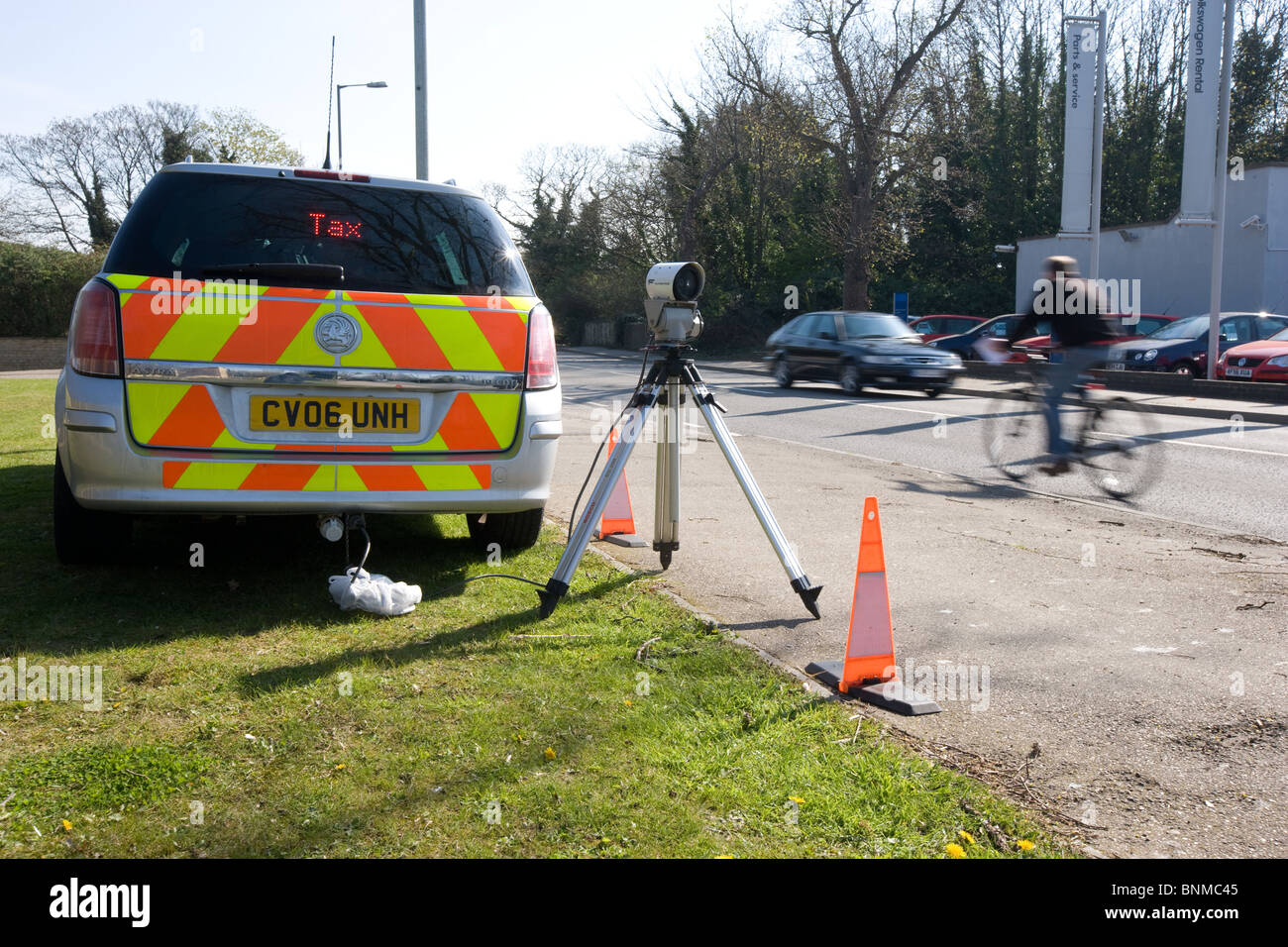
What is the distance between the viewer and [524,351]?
5098 millimetres

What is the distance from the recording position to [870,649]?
4.20 metres

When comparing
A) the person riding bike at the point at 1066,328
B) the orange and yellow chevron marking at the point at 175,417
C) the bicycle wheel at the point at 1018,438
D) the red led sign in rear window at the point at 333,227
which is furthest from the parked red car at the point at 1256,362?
the orange and yellow chevron marking at the point at 175,417

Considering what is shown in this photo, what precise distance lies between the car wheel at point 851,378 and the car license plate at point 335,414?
16.6 metres

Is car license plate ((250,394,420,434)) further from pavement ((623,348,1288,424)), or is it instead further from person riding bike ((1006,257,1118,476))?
pavement ((623,348,1288,424))

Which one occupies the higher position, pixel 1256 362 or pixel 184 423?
pixel 1256 362

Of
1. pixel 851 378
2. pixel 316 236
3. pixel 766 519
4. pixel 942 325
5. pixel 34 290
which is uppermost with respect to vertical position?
pixel 34 290

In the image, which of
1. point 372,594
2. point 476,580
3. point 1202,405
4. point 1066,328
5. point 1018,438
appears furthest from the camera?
point 1202,405

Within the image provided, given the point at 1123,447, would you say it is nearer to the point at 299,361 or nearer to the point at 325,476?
the point at 325,476

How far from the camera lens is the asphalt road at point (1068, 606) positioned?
3412mm

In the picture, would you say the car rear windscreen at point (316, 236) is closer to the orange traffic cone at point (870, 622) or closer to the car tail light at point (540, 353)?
the car tail light at point (540, 353)

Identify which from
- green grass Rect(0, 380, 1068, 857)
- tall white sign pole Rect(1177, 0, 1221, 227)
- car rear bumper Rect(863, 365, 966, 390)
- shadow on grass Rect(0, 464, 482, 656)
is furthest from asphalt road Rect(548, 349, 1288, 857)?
tall white sign pole Rect(1177, 0, 1221, 227)

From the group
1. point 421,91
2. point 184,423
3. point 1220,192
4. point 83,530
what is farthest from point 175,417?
point 1220,192

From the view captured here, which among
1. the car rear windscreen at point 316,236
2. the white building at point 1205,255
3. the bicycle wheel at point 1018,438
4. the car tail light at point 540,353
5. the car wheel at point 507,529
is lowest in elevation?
the car wheel at point 507,529

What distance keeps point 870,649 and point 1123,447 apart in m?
5.69
